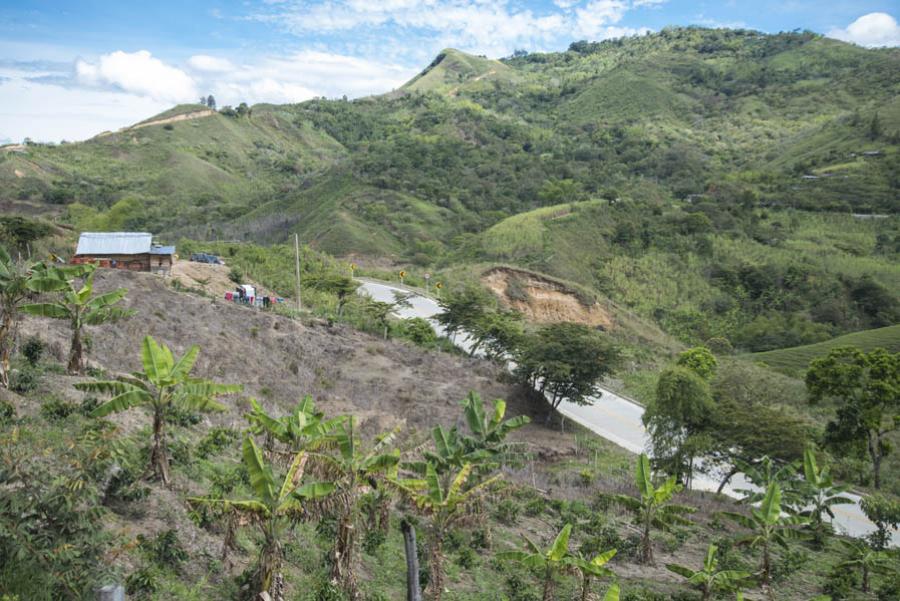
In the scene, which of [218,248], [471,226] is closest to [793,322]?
[471,226]

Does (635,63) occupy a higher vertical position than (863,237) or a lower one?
higher

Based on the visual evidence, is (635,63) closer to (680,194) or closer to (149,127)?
(680,194)

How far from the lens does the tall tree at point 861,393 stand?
73.5 feet

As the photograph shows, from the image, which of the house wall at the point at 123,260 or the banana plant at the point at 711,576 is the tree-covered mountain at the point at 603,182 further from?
the banana plant at the point at 711,576

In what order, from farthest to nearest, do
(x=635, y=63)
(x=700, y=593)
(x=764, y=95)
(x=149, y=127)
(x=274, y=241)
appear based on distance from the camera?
1. (x=635, y=63)
2. (x=764, y=95)
3. (x=149, y=127)
4. (x=274, y=241)
5. (x=700, y=593)

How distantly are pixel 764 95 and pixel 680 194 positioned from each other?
69528 millimetres

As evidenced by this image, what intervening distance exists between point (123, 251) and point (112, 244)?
2.52 ft

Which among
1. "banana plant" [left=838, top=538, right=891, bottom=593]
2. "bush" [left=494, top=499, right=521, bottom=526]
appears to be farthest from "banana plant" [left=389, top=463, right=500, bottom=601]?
"banana plant" [left=838, top=538, right=891, bottom=593]

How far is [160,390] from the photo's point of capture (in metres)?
10.2

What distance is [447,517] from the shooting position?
10.2 meters

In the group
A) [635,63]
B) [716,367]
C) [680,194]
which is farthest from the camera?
[635,63]

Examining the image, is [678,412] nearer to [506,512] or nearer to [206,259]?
[506,512]

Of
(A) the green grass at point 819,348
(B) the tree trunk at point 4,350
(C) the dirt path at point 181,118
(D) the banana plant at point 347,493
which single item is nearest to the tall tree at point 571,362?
(D) the banana plant at point 347,493

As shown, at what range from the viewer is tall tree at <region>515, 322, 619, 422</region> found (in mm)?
27609
